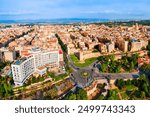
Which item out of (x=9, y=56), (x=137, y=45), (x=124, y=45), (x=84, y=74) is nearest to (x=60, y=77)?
(x=84, y=74)

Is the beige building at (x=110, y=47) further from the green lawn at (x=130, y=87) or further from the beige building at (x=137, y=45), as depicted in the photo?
the green lawn at (x=130, y=87)

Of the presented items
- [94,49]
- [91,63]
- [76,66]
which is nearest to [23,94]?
[76,66]

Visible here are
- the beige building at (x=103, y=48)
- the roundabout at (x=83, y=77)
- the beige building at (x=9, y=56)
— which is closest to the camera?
the roundabout at (x=83, y=77)

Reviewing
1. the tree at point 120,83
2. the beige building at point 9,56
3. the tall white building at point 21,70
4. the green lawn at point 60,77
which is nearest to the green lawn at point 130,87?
the tree at point 120,83

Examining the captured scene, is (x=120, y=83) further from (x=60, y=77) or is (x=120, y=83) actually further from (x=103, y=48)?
(x=103, y=48)

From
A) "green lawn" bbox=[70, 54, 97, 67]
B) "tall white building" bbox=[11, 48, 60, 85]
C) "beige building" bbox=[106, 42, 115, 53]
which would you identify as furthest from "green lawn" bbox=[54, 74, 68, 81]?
"beige building" bbox=[106, 42, 115, 53]

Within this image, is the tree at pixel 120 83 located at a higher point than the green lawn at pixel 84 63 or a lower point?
lower

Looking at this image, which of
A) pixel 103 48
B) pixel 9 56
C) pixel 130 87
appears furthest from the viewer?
pixel 103 48

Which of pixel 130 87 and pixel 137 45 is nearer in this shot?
pixel 130 87

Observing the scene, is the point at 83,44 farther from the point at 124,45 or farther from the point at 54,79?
the point at 54,79
